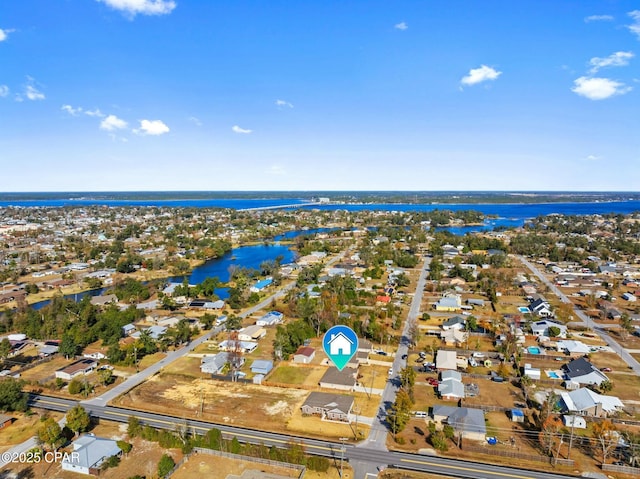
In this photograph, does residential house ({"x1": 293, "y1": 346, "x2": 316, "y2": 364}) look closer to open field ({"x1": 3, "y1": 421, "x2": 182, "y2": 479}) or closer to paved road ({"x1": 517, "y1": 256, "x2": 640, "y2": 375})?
open field ({"x1": 3, "y1": 421, "x2": 182, "y2": 479})

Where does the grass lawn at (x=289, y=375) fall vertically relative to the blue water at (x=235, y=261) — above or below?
below

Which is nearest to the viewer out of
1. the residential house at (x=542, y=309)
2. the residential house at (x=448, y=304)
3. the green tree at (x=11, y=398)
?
the green tree at (x=11, y=398)

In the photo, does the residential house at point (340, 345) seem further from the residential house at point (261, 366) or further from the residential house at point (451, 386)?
the residential house at point (261, 366)

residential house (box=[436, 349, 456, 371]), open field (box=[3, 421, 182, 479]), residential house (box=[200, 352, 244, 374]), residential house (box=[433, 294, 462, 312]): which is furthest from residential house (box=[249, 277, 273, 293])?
open field (box=[3, 421, 182, 479])

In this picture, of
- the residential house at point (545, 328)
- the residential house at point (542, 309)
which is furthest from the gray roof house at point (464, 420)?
the residential house at point (542, 309)

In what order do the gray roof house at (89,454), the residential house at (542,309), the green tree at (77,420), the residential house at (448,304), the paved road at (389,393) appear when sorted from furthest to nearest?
the residential house at (448,304) < the residential house at (542,309) < the green tree at (77,420) < the paved road at (389,393) < the gray roof house at (89,454)

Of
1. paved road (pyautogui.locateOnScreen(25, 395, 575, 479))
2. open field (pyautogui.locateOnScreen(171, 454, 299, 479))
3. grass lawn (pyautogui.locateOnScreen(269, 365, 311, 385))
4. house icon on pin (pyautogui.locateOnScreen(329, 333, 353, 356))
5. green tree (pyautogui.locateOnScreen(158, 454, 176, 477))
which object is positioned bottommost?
grass lawn (pyautogui.locateOnScreen(269, 365, 311, 385))

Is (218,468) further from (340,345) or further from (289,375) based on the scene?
(289,375)
